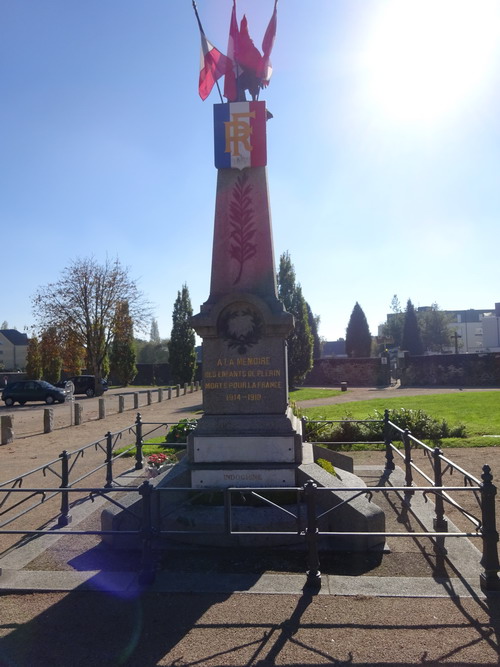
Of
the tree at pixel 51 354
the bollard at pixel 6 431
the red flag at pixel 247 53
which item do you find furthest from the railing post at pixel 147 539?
the tree at pixel 51 354

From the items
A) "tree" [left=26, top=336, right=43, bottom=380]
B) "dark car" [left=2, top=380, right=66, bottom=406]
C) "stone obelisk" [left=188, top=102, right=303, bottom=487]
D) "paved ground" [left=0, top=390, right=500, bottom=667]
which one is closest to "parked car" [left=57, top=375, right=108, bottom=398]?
"dark car" [left=2, top=380, right=66, bottom=406]

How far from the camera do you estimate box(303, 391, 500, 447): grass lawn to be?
42.0ft

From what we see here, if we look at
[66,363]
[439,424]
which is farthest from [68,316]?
[439,424]

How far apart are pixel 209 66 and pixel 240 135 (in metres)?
1.31

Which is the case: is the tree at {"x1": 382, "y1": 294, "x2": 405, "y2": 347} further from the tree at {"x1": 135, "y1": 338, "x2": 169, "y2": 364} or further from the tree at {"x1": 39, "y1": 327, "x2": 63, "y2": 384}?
the tree at {"x1": 39, "y1": 327, "x2": 63, "y2": 384}

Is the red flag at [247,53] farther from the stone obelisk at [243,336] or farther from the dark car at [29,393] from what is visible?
the dark car at [29,393]

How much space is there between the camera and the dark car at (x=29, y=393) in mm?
29812

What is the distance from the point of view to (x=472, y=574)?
4.92 meters

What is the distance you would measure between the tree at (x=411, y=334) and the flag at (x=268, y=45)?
5855cm

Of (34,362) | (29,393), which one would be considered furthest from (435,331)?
(29,393)

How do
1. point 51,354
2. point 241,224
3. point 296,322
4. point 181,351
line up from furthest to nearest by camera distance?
point 181,351
point 51,354
point 296,322
point 241,224

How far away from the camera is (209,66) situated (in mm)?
7633

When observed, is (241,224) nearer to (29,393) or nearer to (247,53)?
(247,53)

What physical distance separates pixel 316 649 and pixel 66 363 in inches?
1603
